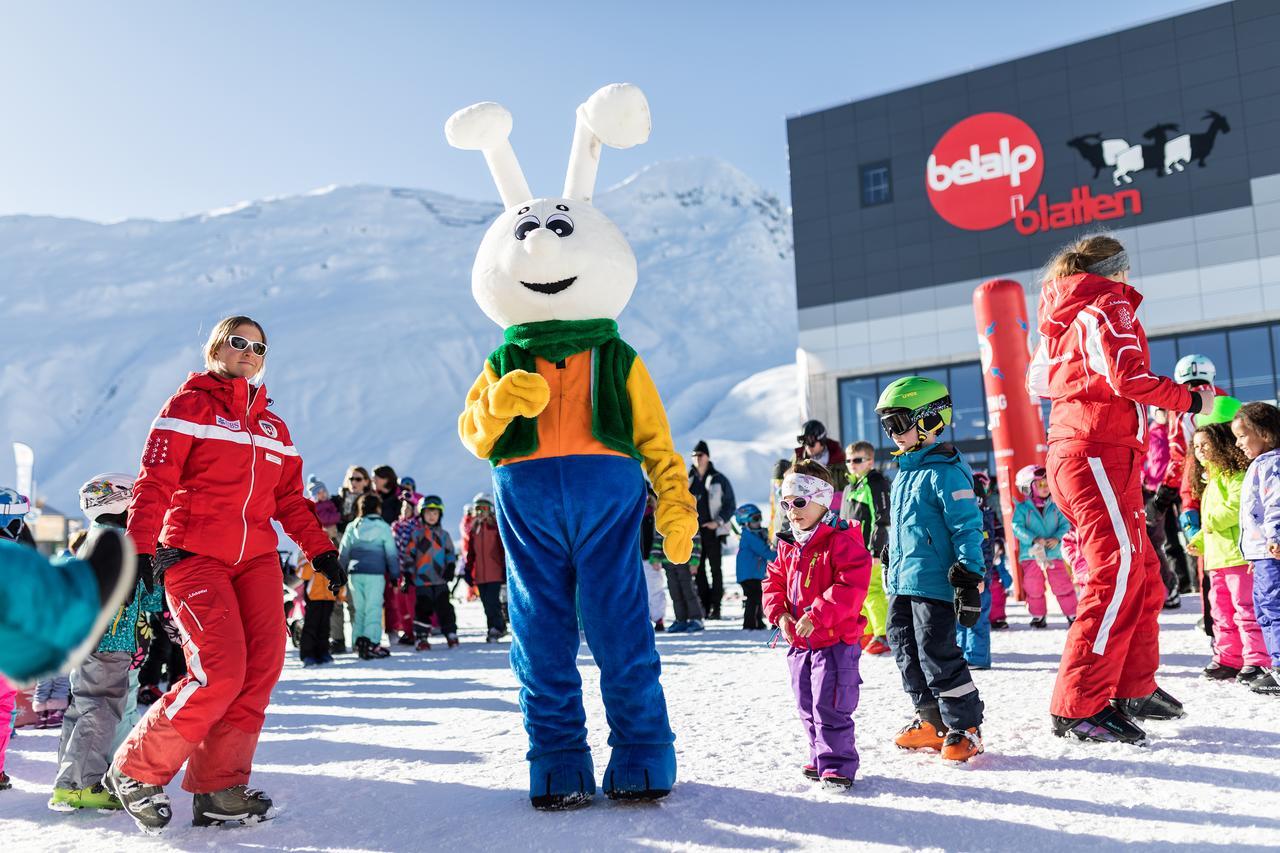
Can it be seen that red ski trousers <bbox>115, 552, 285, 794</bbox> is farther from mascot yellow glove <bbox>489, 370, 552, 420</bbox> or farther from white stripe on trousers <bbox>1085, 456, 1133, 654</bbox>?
white stripe on trousers <bbox>1085, 456, 1133, 654</bbox>

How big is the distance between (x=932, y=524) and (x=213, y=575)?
2.43m

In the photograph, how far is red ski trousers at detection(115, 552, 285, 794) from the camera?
284 cm

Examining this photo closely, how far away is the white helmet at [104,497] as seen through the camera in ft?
12.2

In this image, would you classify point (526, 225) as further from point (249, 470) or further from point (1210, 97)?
point (1210, 97)

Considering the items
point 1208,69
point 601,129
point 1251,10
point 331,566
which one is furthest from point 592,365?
point 1251,10

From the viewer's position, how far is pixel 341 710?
206 inches

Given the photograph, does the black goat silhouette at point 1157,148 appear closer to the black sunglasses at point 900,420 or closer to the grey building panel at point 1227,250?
the grey building panel at point 1227,250

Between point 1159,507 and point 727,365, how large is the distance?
59.7m

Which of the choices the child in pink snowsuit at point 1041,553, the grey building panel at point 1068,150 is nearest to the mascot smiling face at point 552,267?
the child in pink snowsuit at point 1041,553

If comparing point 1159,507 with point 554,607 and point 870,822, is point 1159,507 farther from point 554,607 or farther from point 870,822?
point 554,607

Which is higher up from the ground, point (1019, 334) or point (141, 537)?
point (1019, 334)

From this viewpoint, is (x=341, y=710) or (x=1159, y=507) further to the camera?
(x=341, y=710)

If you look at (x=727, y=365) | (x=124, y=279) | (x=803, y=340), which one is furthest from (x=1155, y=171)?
(x=124, y=279)

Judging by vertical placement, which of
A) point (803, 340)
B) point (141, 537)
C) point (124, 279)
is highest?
point (124, 279)
